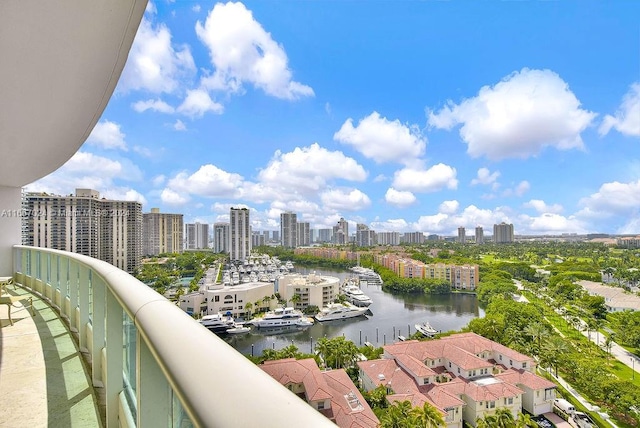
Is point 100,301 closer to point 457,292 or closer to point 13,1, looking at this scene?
point 13,1

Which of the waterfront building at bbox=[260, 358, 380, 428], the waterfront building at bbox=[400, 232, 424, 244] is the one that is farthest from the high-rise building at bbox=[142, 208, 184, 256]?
the waterfront building at bbox=[400, 232, 424, 244]

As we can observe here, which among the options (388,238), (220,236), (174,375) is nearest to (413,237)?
(388,238)

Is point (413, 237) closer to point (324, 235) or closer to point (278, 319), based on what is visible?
point (324, 235)

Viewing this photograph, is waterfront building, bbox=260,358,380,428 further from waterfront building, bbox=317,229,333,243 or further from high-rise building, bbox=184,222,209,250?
waterfront building, bbox=317,229,333,243

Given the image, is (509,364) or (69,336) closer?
(69,336)

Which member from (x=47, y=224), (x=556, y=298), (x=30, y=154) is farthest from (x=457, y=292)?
(x=30, y=154)
